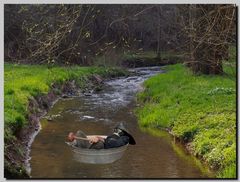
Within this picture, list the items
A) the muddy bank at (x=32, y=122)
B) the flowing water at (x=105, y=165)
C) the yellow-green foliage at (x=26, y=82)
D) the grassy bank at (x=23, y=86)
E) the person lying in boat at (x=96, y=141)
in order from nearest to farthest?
the muddy bank at (x=32, y=122)
the flowing water at (x=105, y=165)
the person lying in boat at (x=96, y=141)
the grassy bank at (x=23, y=86)
the yellow-green foliage at (x=26, y=82)

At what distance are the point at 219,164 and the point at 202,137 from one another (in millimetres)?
1557

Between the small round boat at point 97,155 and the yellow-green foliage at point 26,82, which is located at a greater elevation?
the yellow-green foliage at point 26,82

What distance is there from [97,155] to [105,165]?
0.85 feet

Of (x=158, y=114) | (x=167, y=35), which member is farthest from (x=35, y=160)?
(x=167, y=35)

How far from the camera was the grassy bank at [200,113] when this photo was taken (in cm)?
917

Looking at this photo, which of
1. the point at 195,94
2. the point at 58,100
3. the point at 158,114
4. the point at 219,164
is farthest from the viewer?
the point at 58,100

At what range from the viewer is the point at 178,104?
1352cm

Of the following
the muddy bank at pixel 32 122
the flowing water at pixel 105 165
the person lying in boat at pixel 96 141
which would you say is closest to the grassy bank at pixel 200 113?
the flowing water at pixel 105 165

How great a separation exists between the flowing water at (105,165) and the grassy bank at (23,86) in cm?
56

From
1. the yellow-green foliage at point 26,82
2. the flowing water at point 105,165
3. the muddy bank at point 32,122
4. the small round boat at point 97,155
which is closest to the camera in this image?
the muddy bank at point 32,122

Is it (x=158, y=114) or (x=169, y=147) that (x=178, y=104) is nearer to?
(x=158, y=114)

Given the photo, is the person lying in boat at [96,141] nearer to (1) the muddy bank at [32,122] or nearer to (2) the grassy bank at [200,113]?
(1) the muddy bank at [32,122]

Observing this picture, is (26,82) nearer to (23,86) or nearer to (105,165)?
(23,86)

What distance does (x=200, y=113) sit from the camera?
11.9 metres
